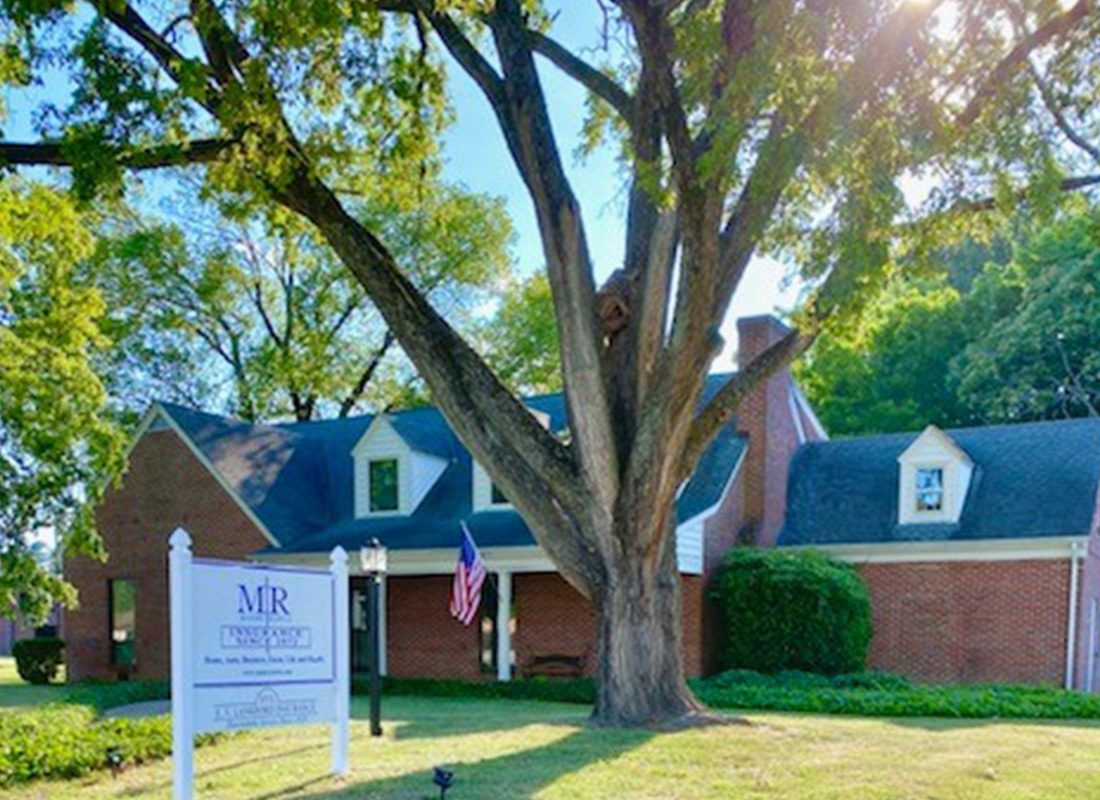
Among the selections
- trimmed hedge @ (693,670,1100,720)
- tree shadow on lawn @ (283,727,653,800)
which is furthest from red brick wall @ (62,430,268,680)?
tree shadow on lawn @ (283,727,653,800)

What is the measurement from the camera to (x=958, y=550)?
1728cm

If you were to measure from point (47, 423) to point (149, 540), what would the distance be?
8072mm

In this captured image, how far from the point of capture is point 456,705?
14.7m

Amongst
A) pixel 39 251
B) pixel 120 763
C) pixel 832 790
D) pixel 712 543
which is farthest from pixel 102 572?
pixel 832 790

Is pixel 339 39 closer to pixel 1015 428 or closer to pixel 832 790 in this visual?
pixel 832 790

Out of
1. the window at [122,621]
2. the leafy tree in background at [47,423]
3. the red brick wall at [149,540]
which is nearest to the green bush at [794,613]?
the red brick wall at [149,540]

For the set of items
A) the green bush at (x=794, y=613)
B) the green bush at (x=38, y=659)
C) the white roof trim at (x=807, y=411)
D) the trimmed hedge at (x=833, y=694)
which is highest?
the white roof trim at (x=807, y=411)

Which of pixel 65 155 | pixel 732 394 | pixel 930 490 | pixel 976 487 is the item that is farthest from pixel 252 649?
pixel 976 487

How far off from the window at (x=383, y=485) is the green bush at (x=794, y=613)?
7.22 meters

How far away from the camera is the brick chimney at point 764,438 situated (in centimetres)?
1923

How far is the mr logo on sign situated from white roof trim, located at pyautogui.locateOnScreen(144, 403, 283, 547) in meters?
13.5

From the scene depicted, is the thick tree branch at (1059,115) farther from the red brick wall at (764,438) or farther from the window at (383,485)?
the window at (383,485)

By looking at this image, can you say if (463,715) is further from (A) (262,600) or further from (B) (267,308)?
(B) (267,308)

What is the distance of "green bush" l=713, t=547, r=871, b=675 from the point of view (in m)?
16.8
